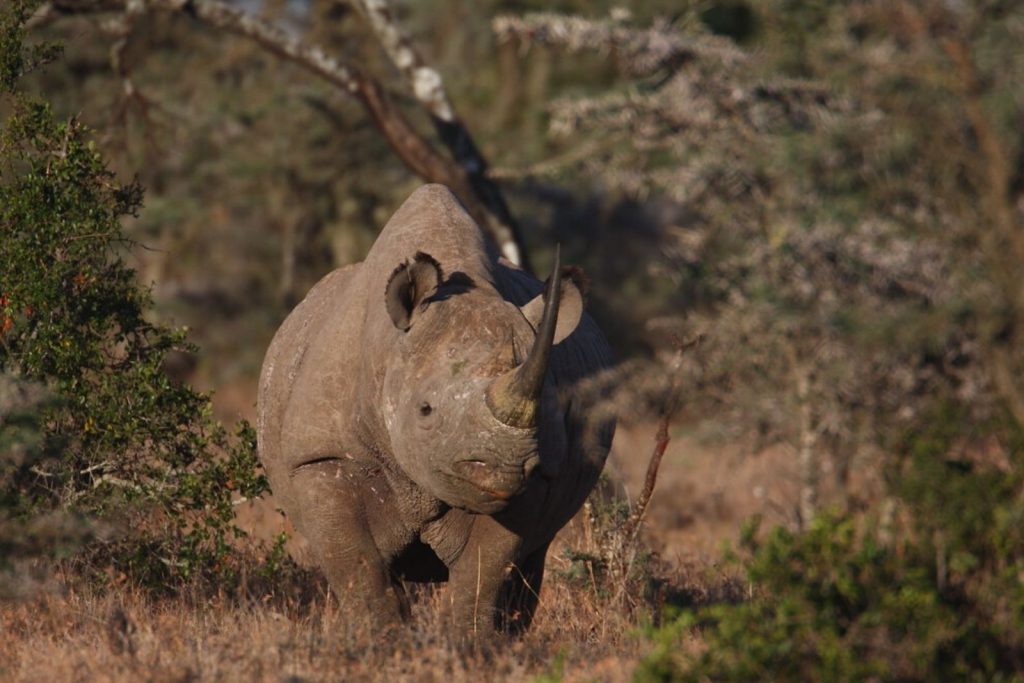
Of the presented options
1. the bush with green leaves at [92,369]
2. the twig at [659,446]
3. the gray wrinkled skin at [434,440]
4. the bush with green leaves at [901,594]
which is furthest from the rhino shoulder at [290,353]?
the bush with green leaves at [901,594]

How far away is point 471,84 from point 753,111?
12.6 meters

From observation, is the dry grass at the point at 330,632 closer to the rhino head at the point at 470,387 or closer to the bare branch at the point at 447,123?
the rhino head at the point at 470,387

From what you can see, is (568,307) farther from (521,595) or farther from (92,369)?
(92,369)

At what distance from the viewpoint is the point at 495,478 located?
647 cm

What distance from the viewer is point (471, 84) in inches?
971

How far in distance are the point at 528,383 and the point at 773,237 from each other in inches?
227

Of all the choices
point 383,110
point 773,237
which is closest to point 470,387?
point 773,237

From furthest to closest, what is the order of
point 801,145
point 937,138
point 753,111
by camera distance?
point 753,111, point 801,145, point 937,138

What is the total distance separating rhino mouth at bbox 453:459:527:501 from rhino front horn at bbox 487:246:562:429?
0.20m

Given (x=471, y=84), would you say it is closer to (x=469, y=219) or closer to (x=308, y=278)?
(x=308, y=278)

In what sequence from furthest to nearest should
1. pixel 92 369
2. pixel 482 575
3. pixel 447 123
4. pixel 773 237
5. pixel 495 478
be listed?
pixel 447 123
pixel 773 237
pixel 92 369
pixel 482 575
pixel 495 478

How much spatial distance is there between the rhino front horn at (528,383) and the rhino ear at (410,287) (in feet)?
2.11

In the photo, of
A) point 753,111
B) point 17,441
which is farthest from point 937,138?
point 753,111

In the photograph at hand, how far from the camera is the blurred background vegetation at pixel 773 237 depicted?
570cm
